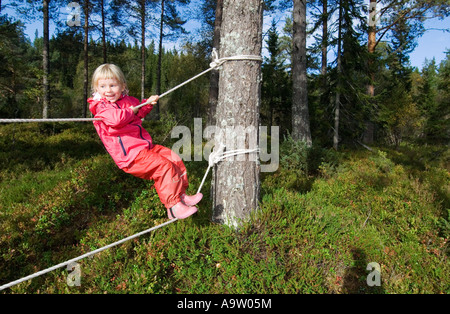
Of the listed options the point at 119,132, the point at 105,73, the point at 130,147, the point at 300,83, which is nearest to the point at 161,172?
the point at 130,147

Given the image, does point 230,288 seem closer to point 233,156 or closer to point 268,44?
point 233,156

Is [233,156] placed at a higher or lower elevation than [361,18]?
lower

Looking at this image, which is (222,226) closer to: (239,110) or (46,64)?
(239,110)

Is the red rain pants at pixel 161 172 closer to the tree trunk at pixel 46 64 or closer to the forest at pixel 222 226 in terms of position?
the forest at pixel 222 226

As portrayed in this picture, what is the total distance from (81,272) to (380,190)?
533 centimetres

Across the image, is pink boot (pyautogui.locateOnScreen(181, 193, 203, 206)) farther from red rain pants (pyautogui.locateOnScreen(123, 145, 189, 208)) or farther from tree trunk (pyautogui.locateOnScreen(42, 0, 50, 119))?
tree trunk (pyautogui.locateOnScreen(42, 0, 50, 119))

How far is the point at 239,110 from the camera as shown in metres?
2.84

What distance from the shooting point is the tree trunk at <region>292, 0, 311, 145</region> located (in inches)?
324

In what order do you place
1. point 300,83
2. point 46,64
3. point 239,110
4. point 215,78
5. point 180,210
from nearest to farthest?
point 180,210
point 239,110
point 300,83
point 215,78
point 46,64

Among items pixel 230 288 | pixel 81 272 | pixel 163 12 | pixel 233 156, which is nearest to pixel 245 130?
pixel 233 156

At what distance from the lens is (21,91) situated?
Answer: 29.6 feet

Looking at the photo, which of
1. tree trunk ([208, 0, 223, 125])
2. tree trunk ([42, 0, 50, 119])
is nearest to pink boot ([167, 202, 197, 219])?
tree trunk ([208, 0, 223, 125])

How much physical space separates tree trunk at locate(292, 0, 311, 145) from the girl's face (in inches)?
252

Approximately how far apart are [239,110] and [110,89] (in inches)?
55.8
